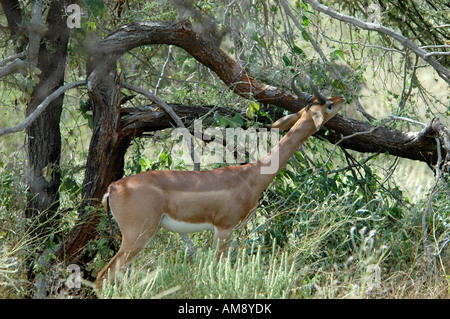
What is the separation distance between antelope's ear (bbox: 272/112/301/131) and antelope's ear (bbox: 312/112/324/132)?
28 cm

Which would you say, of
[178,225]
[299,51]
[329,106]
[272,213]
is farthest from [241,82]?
[178,225]

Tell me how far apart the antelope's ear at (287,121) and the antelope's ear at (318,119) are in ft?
0.92

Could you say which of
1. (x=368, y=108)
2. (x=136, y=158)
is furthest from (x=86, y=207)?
(x=368, y=108)

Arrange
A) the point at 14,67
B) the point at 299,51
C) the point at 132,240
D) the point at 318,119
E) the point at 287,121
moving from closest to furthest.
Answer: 1. the point at 132,240
2. the point at 318,119
3. the point at 14,67
4. the point at 287,121
5. the point at 299,51

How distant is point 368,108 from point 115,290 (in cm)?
833

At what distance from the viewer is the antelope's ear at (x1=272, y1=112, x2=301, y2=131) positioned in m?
5.41

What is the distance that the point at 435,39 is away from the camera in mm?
6594

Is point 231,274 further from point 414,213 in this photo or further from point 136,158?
point 136,158

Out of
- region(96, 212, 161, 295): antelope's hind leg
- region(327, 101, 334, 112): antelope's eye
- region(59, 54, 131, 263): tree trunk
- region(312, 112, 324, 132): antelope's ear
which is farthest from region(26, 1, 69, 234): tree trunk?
region(327, 101, 334, 112): antelope's eye

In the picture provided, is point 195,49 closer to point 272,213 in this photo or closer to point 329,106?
point 329,106

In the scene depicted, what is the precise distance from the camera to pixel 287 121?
214 inches

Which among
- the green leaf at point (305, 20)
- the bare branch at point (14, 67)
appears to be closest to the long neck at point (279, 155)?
the green leaf at point (305, 20)

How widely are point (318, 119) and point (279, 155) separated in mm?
478

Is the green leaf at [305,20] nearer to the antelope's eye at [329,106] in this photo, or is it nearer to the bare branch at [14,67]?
the antelope's eye at [329,106]
